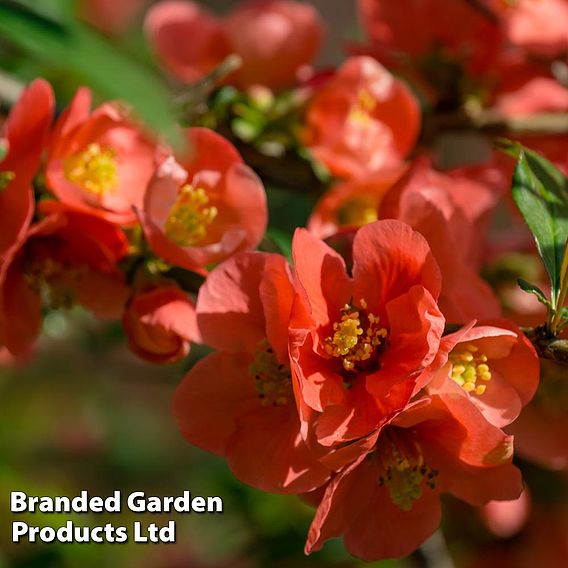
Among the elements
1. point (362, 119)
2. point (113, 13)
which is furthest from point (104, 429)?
point (362, 119)

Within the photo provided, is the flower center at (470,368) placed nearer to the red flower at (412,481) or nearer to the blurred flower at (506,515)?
the red flower at (412,481)

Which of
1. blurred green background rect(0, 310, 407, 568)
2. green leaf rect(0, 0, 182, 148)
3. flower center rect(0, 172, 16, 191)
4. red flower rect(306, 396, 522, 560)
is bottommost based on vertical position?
blurred green background rect(0, 310, 407, 568)

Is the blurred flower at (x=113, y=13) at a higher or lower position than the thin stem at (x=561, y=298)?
lower

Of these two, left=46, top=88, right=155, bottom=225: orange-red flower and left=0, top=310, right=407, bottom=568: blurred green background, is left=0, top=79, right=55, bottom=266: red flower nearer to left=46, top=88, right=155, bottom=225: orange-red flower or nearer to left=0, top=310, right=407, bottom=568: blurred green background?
left=46, top=88, right=155, bottom=225: orange-red flower

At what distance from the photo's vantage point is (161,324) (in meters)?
0.70

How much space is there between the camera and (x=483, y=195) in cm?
88

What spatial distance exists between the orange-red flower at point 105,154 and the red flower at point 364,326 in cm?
18

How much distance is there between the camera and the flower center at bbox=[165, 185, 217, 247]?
78cm

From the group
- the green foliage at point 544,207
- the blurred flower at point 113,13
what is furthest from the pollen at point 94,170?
the blurred flower at point 113,13

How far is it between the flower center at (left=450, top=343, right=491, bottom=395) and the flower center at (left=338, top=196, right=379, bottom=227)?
0.85ft

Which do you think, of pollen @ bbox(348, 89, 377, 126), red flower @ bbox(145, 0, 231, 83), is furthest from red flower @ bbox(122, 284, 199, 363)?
red flower @ bbox(145, 0, 231, 83)

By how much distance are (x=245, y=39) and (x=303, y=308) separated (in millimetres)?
535

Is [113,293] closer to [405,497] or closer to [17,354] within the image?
[17,354]

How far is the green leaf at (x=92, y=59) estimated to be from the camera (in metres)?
0.65
